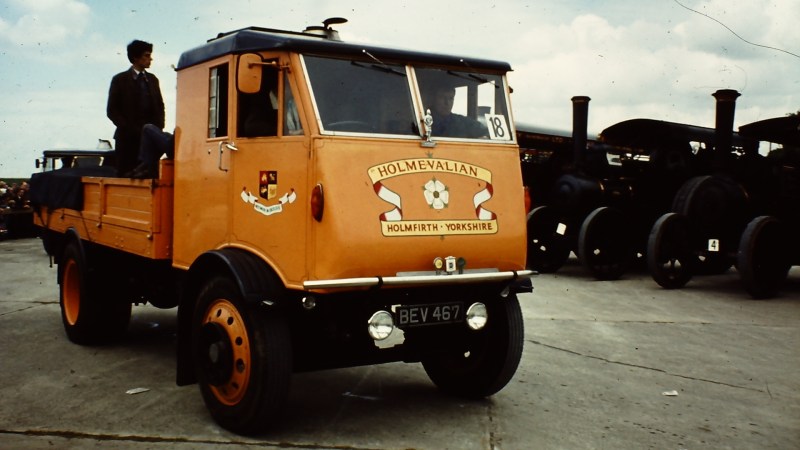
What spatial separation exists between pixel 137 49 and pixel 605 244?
8119 mm

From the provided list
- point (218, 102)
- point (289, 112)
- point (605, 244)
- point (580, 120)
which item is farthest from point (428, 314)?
point (580, 120)

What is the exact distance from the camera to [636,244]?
1434cm

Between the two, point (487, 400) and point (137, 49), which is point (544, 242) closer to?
point (137, 49)

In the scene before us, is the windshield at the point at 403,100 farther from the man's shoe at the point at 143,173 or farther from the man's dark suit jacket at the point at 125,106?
the man's dark suit jacket at the point at 125,106

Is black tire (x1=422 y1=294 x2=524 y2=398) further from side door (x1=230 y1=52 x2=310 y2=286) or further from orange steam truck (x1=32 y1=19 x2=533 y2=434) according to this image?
side door (x1=230 y1=52 x2=310 y2=286)

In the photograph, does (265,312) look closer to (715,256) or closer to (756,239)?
(756,239)

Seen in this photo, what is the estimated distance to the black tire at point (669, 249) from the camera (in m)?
12.0

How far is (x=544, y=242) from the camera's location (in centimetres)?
1423

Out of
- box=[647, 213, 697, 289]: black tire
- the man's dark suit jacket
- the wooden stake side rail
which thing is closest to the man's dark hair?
the man's dark suit jacket

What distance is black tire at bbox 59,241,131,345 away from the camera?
24.4 ft

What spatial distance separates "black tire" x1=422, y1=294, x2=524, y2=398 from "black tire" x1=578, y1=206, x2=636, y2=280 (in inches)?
292

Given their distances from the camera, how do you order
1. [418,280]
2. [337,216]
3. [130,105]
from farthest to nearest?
[130,105]
[418,280]
[337,216]

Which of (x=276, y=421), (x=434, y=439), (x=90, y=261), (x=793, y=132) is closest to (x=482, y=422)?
(x=434, y=439)

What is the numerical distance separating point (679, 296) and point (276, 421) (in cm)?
796
